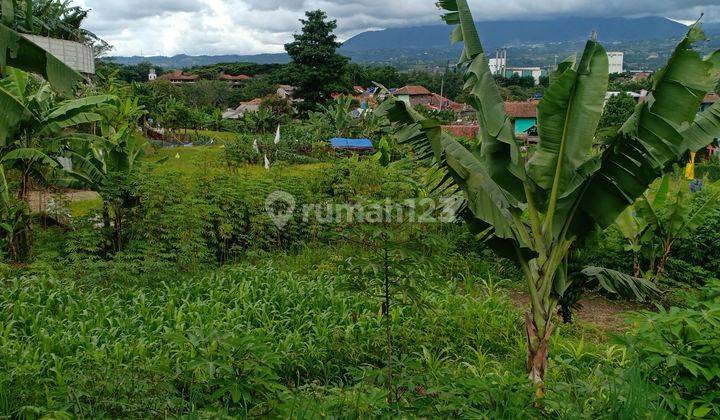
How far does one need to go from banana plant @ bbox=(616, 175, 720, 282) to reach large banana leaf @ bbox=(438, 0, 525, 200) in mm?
3696

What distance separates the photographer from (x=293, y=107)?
38250mm

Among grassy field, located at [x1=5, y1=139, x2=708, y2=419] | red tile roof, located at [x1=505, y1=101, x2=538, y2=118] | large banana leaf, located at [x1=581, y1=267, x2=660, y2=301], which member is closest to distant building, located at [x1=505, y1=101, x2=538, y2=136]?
red tile roof, located at [x1=505, y1=101, x2=538, y2=118]

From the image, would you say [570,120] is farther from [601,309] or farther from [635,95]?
[635,95]

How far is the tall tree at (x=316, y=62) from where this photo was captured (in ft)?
119

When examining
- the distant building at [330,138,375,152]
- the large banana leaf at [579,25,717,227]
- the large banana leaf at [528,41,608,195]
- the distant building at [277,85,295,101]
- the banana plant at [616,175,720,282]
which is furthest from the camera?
the distant building at [277,85,295,101]

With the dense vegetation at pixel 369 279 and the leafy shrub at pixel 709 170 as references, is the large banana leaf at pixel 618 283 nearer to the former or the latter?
the dense vegetation at pixel 369 279

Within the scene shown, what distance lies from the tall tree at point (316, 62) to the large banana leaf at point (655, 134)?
1323 inches

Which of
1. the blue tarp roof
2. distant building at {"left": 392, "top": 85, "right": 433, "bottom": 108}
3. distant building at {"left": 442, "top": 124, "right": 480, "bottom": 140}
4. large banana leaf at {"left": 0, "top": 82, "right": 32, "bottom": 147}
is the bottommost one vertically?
the blue tarp roof

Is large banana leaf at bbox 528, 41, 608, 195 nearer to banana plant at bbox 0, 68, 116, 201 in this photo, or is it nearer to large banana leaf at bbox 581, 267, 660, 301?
large banana leaf at bbox 581, 267, 660, 301

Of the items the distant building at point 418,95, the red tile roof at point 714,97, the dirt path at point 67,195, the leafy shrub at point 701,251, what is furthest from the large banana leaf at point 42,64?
the distant building at point 418,95

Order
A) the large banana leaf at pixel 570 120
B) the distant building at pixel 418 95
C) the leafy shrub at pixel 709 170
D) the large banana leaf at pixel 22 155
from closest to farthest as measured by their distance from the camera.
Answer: the large banana leaf at pixel 570 120 < the large banana leaf at pixel 22 155 < the leafy shrub at pixel 709 170 < the distant building at pixel 418 95

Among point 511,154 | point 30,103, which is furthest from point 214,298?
point 30,103

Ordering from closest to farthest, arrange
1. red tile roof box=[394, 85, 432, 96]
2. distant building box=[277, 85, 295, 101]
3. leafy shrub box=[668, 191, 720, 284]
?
1. leafy shrub box=[668, 191, 720, 284]
2. distant building box=[277, 85, 295, 101]
3. red tile roof box=[394, 85, 432, 96]

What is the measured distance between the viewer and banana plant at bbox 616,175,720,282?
7.11m
